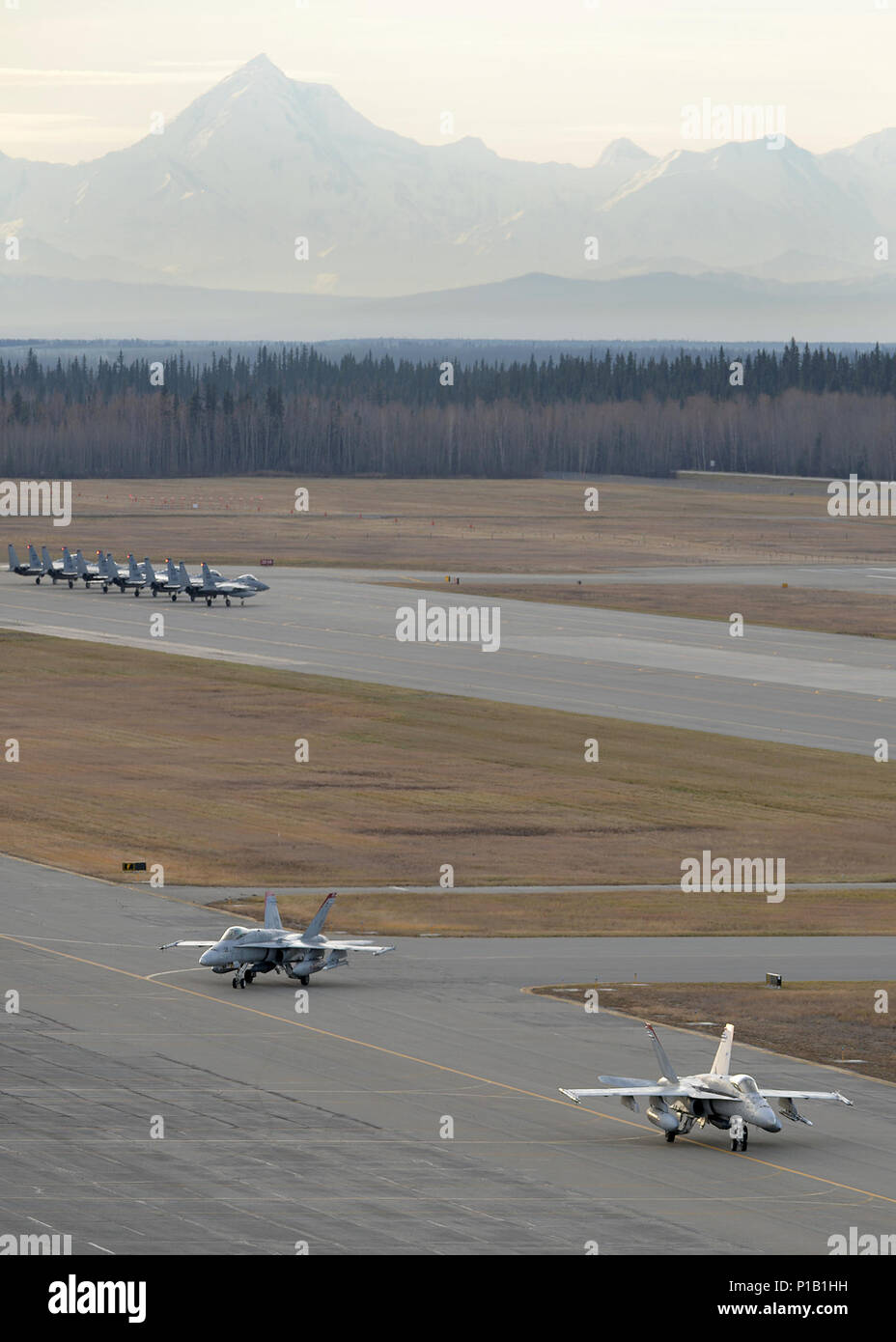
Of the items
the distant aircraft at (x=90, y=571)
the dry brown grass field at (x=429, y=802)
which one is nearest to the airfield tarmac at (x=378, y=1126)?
the dry brown grass field at (x=429, y=802)

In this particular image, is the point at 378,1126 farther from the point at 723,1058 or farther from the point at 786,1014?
Result: the point at 786,1014

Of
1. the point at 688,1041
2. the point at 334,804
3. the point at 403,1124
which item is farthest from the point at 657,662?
the point at 403,1124

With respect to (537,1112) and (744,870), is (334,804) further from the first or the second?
(537,1112)

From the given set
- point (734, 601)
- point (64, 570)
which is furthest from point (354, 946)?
point (64, 570)

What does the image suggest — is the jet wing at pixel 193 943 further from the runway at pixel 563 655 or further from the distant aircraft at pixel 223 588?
the distant aircraft at pixel 223 588

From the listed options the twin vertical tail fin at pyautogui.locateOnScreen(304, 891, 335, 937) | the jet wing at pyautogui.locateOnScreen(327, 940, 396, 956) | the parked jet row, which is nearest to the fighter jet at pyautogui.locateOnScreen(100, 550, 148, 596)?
the parked jet row

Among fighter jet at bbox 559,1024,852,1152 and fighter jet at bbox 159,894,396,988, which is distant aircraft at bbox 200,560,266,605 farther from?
fighter jet at bbox 559,1024,852,1152
